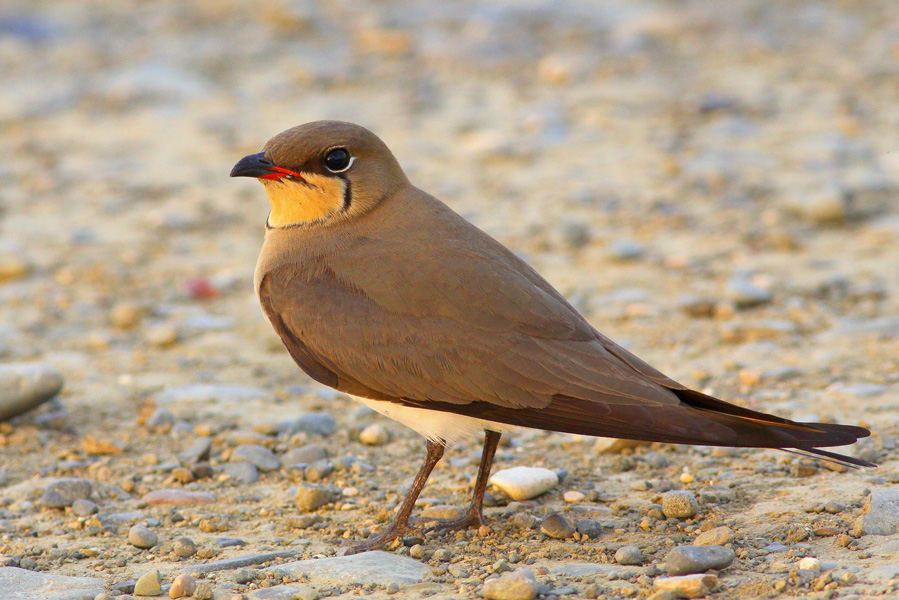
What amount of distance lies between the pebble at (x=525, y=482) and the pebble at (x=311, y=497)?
2.58 ft

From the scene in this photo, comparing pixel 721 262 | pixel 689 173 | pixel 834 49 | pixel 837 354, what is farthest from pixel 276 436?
pixel 834 49

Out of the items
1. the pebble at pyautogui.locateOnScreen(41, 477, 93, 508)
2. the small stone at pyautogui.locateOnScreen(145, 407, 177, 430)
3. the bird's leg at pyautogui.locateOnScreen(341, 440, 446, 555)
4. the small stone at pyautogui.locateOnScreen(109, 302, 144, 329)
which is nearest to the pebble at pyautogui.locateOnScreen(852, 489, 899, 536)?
the bird's leg at pyautogui.locateOnScreen(341, 440, 446, 555)

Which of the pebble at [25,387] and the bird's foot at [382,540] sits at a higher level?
the pebble at [25,387]

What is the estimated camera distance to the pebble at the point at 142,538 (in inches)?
189

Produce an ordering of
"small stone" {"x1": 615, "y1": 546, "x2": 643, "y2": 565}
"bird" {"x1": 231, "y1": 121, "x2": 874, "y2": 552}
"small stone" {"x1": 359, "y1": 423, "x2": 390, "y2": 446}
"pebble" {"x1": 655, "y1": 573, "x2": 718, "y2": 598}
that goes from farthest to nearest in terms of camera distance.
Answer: "small stone" {"x1": 359, "y1": 423, "x2": 390, "y2": 446} < "bird" {"x1": 231, "y1": 121, "x2": 874, "y2": 552} < "small stone" {"x1": 615, "y1": 546, "x2": 643, "y2": 565} < "pebble" {"x1": 655, "y1": 573, "x2": 718, "y2": 598}

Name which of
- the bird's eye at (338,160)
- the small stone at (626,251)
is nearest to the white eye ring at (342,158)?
the bird's eye at (338,160)

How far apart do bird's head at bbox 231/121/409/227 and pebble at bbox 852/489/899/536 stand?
250 centimetres

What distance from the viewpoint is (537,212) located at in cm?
935

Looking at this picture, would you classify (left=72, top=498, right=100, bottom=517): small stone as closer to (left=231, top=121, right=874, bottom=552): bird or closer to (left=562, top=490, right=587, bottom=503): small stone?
(left=231, top=121, right=874, bottom=552): bird

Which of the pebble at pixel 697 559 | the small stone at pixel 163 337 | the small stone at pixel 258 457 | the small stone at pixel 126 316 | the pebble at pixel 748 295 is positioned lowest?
the small stone at pixel 258 457

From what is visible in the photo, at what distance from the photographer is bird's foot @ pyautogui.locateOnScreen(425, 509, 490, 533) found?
4.96m

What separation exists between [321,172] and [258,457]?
1490 millimetres

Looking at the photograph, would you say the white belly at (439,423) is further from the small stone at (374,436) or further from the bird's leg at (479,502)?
the small stone at (374,436)

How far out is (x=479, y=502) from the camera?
5004mm
